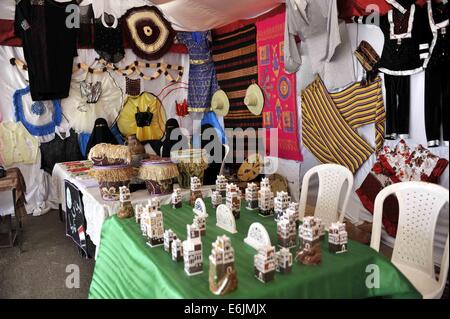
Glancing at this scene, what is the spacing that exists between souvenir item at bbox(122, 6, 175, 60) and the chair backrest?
390cm

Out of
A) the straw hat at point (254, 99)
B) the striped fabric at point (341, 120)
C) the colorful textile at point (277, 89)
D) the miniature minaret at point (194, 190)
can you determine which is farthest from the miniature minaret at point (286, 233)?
the straw hat at point (254, 99)

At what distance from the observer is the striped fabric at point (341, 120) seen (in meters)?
2.98

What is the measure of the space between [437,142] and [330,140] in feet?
3.58

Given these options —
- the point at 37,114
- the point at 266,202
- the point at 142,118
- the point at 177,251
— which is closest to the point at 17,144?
the point at 37,114

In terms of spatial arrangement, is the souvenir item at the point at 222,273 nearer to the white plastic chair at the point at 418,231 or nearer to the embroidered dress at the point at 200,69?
the white plastic chair at the point at 418,231

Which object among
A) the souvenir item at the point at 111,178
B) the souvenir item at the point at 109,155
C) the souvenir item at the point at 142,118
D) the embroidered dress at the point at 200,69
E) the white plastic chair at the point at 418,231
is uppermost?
the embroidered dress at the point at 200,69

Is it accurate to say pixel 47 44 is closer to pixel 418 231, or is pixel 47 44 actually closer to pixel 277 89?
pixel 277 89

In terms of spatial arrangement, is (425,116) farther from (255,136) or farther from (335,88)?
(255,136)

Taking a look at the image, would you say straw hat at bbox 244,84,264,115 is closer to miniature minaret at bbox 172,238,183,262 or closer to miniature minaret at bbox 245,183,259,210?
miniature minaret at bbox 245,183,259,210

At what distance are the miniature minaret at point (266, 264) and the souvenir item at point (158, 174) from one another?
3.79 feet

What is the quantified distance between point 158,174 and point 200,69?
3109 mm

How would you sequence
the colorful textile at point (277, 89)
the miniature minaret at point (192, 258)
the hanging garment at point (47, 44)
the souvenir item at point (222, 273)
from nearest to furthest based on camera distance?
1. the souvenir item at point (222, 273)
2. the miniature minaret at point (192, 258)
3. the colorful textile at point (277, 89)
4. the hanging garment at point (47, 44)

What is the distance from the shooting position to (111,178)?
2238 millimetres
